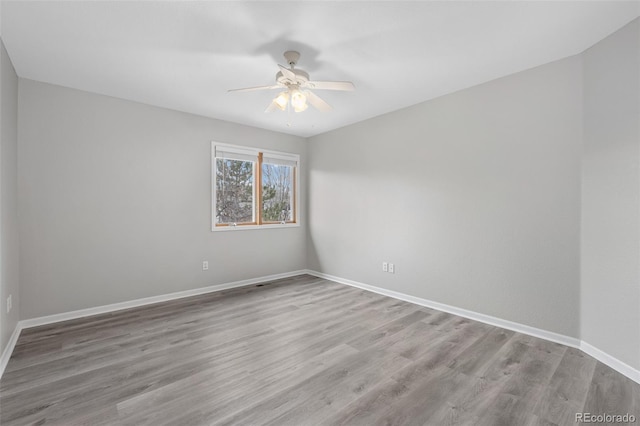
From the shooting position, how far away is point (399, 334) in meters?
2.71

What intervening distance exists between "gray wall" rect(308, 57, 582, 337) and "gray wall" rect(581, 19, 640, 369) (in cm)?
10

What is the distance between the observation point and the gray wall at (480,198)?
252cm

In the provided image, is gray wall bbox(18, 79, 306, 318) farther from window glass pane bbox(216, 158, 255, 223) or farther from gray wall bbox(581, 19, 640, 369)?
gray wall bbox(581, 19, 640, 369)

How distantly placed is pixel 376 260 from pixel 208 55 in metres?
3.19

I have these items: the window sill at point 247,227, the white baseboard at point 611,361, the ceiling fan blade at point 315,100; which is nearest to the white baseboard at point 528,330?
the white baseboard at point 611,361

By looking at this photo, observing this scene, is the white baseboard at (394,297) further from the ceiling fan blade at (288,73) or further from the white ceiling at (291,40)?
the ceiling fan blade at (288,73)

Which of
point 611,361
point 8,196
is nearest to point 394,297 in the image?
point 611,361

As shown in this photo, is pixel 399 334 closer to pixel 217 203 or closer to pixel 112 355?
pixel 112 355

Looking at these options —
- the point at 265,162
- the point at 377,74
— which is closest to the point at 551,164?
the point at 377,74

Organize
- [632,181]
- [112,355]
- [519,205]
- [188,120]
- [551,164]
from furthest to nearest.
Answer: [188,120] < [519,205] < [551,164] < [112,355] < [632,181]

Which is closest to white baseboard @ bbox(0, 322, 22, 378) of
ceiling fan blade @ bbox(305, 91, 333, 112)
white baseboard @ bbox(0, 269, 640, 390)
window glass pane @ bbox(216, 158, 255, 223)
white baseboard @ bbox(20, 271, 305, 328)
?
white baseboard @ bbox(0, 269, 640, 390)

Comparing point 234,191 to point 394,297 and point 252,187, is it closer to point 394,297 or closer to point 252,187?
point 252,187

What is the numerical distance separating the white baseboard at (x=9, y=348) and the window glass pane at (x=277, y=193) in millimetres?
3030

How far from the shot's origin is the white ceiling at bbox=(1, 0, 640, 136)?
1.90m
